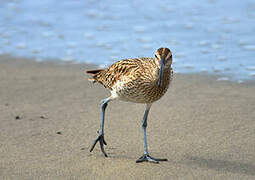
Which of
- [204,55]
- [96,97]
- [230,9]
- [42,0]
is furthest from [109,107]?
[42,0]

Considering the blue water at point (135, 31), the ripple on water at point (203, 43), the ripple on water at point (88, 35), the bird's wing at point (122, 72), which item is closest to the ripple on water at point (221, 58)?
the blue water at point (135, 31)

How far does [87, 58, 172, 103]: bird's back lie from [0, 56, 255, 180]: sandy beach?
72cm

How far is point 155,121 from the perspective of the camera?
7148mm

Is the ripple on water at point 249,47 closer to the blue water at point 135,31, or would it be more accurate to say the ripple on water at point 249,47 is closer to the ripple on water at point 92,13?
the blue water at point 135,31

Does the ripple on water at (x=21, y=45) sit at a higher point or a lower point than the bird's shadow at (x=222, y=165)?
higher

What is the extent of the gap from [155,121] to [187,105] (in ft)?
2.39

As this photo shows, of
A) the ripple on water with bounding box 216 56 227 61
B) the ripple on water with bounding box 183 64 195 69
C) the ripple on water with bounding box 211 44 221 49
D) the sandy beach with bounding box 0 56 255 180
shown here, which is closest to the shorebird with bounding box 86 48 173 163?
Result: the sandy beach with bounding box 0 56 255 180

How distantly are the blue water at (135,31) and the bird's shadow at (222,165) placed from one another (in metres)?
2.98

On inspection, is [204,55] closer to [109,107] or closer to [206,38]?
[206,38]

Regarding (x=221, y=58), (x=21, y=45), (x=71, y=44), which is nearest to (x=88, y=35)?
(x=71, y=44)

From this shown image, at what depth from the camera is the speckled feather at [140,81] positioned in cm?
564

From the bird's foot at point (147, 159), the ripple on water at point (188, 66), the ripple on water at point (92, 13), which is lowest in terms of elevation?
the bird's foot at point (147, 159)

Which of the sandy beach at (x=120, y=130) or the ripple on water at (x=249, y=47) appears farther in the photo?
the ripple on water at (x=249, y=47)

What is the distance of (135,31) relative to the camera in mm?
11227
